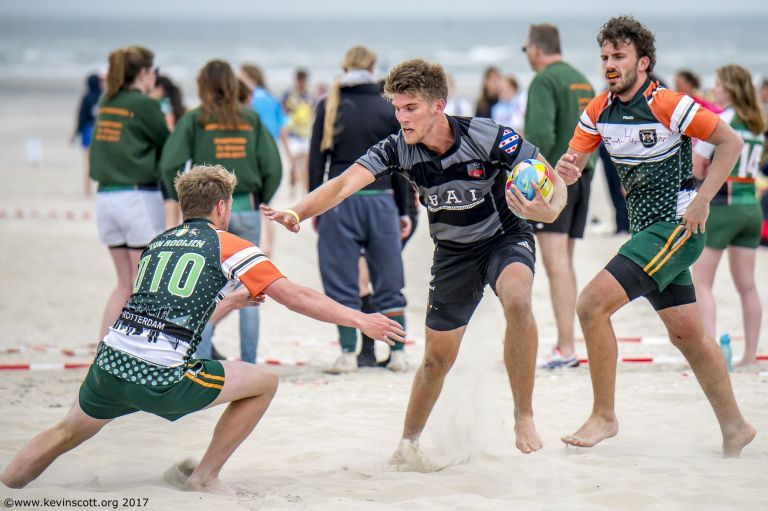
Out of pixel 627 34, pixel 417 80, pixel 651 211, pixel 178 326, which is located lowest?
pixel 178 326

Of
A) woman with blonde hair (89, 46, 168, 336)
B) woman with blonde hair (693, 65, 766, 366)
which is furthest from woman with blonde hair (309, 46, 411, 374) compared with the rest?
woman with blonde hair (693, 65, 766, 366)

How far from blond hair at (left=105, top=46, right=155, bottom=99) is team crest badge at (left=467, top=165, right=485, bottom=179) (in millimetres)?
3323

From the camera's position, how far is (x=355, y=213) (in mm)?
7445

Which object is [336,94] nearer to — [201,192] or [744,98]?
[744,98]

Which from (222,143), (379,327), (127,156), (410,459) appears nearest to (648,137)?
(379,327)

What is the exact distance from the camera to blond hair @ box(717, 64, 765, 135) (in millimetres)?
6902

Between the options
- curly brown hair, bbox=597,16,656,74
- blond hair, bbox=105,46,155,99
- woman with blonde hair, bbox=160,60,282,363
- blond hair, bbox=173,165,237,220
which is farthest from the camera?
blond hair, bbox=105,46,155,99

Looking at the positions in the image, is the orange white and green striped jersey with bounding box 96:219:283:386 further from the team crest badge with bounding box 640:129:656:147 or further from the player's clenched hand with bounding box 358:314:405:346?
the team crest badge with bounding box 640:129:656:147

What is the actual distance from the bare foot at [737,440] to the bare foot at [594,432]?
1.85ft

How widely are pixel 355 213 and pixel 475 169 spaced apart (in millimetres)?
2612

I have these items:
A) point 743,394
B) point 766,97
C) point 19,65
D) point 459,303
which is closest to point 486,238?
point 459,303

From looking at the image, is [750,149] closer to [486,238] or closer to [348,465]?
[486,238]

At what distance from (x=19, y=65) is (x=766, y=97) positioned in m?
73.2

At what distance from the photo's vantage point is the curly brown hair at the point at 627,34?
5.02 metres
